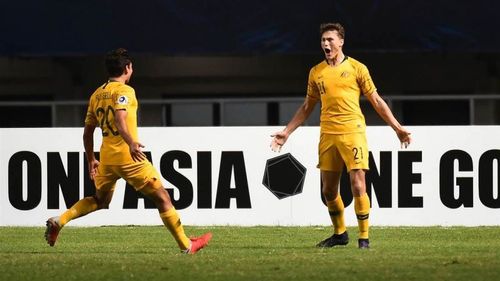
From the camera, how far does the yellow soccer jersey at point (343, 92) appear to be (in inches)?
516

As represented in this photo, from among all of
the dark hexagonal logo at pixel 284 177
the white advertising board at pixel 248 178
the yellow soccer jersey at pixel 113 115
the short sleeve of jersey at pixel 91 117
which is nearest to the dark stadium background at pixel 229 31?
the white advertising board at pixel 248 178

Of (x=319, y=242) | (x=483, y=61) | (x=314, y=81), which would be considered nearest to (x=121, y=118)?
(x=314, y=81)

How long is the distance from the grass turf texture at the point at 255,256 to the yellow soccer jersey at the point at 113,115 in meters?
0.85

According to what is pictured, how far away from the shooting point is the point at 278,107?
23.8 metres

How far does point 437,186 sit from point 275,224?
77.1 inches

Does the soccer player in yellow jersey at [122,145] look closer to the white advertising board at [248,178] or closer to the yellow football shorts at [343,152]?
the yellow football shorts at [343,152]

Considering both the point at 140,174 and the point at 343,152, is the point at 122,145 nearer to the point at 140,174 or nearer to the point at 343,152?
the point at 140,174

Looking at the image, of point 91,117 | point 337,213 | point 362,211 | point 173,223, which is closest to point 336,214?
point 337,213

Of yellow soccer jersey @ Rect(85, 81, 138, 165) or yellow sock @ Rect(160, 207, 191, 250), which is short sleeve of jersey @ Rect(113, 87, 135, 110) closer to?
yellow soccer jersey @ Rect(85, 81, 138, 165)

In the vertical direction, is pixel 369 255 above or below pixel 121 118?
below

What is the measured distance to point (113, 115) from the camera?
1248 cm

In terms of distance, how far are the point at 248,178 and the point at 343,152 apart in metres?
4.65

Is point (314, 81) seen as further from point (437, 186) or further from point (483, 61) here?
point (483, 61)

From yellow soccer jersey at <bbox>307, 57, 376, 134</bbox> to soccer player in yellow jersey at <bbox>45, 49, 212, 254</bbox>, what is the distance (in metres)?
1.52
